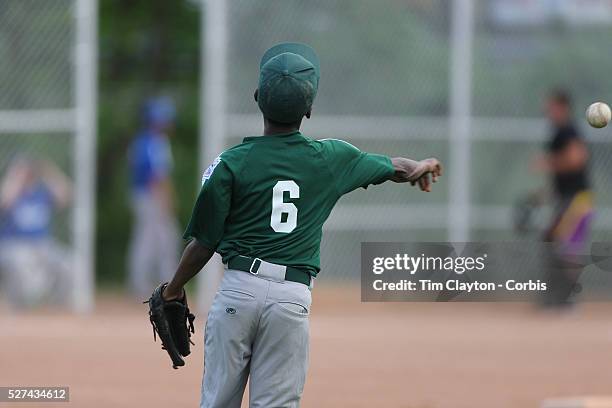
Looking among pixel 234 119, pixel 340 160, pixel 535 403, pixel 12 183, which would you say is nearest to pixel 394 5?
pixel 234 119

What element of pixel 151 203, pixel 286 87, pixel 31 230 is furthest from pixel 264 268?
pixel 151 203

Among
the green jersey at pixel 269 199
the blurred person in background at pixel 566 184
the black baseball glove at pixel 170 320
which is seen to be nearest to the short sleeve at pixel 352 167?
the green jersey at pixel 269 199

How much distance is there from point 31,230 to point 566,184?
20.3 ft

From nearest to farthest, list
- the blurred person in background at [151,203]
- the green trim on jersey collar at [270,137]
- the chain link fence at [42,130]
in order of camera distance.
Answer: the green trim on jersey collar at [270,137] < the chain link fence at [42,130] < the blurred person in background at [151,203]

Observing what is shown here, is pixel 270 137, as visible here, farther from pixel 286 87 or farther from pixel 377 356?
pixel 377 356

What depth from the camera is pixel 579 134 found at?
1462cm

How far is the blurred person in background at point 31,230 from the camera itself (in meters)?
14.5

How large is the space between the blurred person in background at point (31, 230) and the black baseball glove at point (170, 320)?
29.2 feet

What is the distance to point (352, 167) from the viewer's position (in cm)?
552

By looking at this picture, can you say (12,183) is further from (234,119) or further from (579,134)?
(579,134)

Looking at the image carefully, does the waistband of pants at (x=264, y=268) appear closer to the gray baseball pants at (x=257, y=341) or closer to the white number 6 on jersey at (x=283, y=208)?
the gray baseball pants at (x=257, y=341)

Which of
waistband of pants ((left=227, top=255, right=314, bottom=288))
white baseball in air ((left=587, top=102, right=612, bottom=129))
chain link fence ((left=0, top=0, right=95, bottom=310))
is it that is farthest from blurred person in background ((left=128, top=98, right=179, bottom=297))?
waistband of pants ((left=227, top=255, right=314, bottom=288))

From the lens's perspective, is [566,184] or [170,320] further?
[566,184]

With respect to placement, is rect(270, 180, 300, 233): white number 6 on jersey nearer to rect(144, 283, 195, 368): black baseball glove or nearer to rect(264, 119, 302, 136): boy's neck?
rect(264, 119, 302, 136): boy's neck
